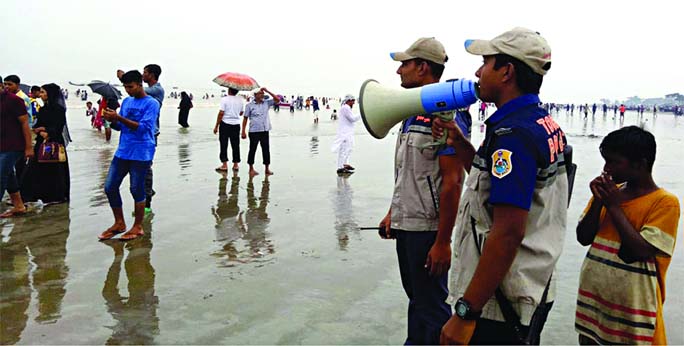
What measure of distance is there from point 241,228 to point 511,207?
4.94 metres

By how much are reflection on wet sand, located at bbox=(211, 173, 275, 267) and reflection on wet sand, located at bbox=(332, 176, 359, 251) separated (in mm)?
814

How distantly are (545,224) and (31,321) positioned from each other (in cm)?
349

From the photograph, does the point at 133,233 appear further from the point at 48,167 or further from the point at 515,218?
the point at 515,218

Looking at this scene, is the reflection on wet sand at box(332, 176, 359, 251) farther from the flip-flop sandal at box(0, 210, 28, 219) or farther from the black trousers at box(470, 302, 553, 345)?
the flip-flop sandal at box(0, 210, 28, 219)

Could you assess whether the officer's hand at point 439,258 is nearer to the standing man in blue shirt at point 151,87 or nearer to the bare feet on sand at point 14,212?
the standing man in blue shirt at point 151,87

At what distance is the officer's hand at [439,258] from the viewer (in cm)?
297

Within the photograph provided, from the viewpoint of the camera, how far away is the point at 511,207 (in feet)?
6.63

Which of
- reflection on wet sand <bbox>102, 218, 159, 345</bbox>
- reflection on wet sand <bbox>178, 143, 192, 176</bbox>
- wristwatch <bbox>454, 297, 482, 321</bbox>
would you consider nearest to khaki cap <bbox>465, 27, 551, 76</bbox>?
wristwatch <bbox>454, 297, 482, 321</bbox>

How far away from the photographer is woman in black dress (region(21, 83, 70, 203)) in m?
7.53

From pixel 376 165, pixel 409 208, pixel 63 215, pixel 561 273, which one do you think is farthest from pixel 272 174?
pixel 409 208

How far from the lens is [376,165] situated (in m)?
12.6

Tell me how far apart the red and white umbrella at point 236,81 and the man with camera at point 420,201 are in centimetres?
758

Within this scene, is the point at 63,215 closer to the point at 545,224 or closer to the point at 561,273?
the point at 561,273

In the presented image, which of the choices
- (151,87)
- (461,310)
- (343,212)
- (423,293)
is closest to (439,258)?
(423,293)
